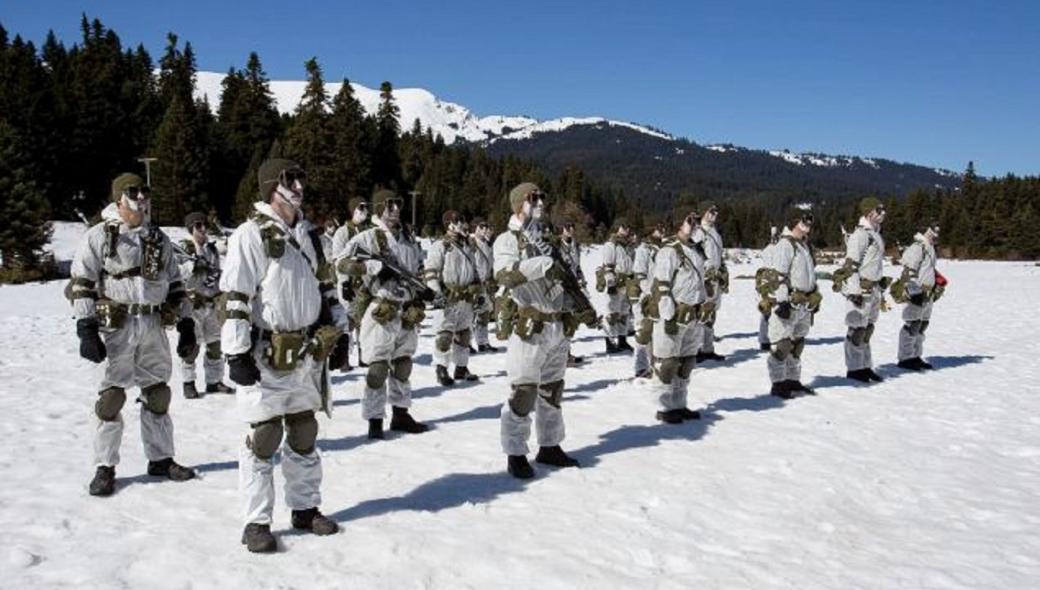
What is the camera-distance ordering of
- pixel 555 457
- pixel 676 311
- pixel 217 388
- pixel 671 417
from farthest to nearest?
pixel 217 388 → pixel 671 417 → pixel 676 311 → pixel 555 457

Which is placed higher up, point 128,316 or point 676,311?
point 128,316

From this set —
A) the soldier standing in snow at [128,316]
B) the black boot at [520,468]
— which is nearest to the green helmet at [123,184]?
the soldier standing in snow at [128,316]

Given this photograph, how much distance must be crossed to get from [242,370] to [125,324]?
8.46 ft

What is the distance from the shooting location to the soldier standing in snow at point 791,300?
1200 centimetres

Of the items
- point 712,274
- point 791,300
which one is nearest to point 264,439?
point 791,300

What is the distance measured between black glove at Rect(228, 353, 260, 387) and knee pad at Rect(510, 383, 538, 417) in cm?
312

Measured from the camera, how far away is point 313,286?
20.2 ft

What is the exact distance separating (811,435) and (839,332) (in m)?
12.3

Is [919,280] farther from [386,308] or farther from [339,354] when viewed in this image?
[339,354]

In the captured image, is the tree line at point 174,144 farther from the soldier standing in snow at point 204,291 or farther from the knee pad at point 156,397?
the knee pad at point 156,397

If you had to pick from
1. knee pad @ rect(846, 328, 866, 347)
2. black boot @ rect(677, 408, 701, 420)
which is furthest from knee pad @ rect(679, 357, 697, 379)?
knee pad @ rect(846, 328, 866, 347)

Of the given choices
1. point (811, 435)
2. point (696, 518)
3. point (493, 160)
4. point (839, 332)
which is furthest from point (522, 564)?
point (493, 160)

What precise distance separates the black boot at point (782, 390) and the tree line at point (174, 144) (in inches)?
1571

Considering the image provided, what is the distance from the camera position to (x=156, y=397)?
24.4 feet
